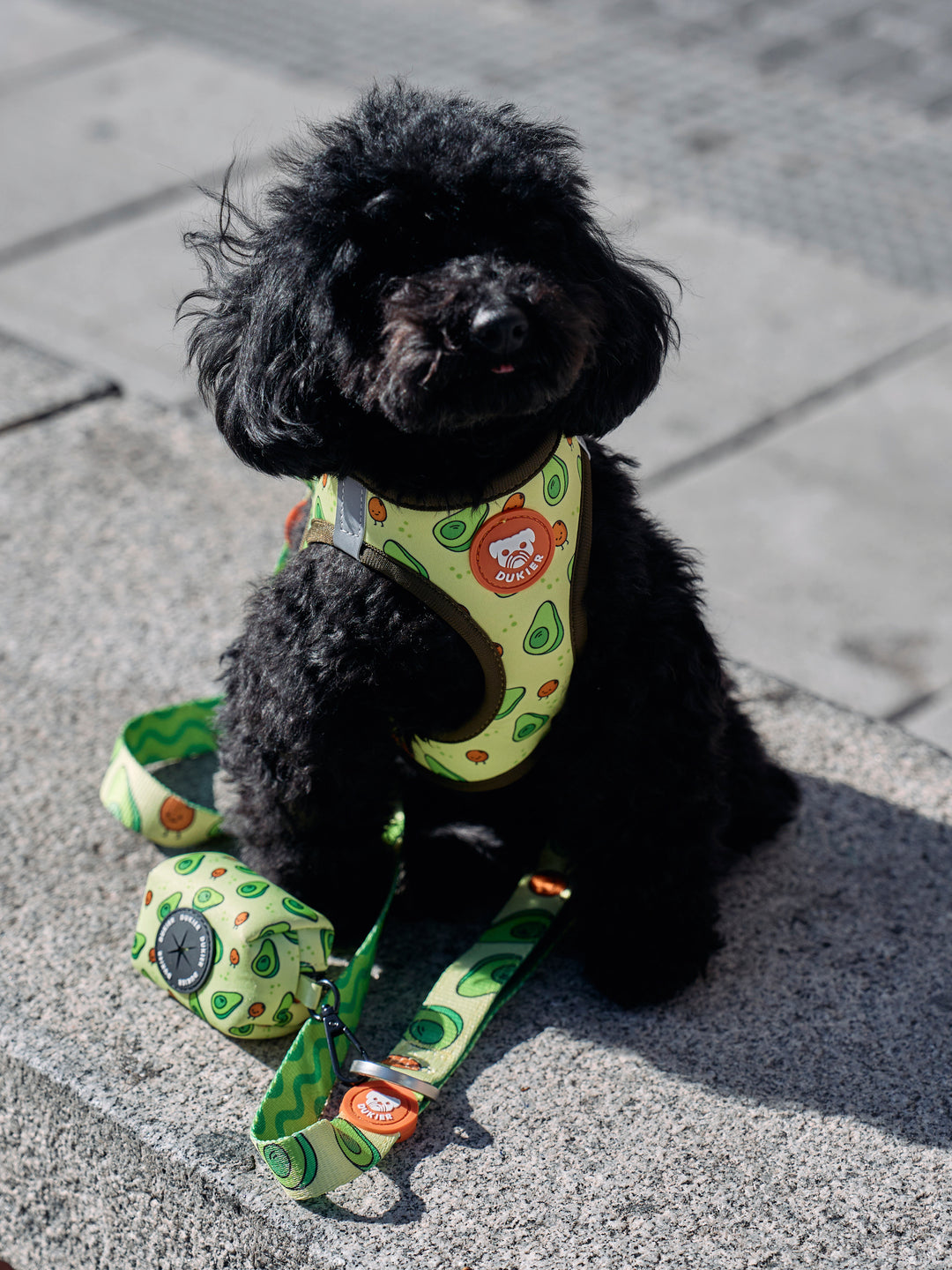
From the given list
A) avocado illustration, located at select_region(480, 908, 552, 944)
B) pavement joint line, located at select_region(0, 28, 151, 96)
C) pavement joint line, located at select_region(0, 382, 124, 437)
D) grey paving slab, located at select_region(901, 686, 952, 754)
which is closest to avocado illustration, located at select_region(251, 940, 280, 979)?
avocado illustration, located at select_region(480, 908, 552, 944)

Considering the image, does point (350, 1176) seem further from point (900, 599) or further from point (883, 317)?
point (883, 317)

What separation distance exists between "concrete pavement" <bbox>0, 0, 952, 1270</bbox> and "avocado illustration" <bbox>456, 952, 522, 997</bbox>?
8 cm

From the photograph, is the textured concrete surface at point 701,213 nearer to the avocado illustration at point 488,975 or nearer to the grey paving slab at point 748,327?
the grey paving slab at point 748,327

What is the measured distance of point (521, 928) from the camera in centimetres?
235

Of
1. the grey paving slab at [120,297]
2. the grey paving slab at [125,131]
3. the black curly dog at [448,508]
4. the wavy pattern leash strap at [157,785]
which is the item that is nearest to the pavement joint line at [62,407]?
the grey paving slab at [120,297]

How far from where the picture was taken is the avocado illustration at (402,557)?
2025mm

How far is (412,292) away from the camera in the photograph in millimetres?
1858

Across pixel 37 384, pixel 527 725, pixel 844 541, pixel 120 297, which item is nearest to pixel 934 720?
pixel 844 541

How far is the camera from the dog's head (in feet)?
5.98

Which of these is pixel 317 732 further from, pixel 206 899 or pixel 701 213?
pixel 701 213

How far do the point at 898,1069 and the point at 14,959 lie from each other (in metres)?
1.43

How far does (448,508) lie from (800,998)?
0.99 meters

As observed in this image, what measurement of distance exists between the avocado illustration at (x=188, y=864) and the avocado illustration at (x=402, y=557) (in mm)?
628

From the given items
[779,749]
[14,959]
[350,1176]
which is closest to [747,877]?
[779,749]
